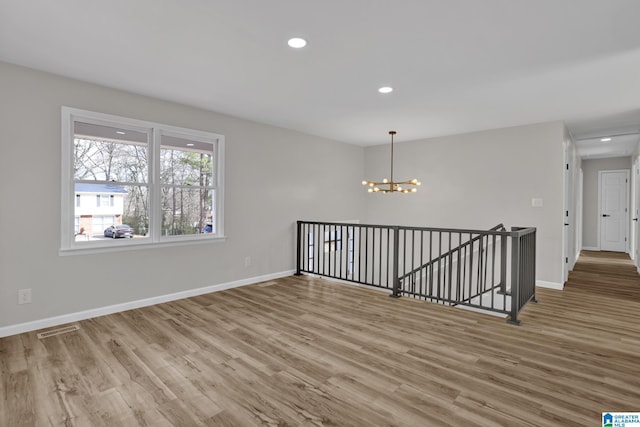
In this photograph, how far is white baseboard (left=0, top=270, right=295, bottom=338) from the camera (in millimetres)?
2994

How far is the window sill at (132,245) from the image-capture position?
3307 mm

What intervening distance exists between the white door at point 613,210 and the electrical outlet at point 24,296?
11.5 m

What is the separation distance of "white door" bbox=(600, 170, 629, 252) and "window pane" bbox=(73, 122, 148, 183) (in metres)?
10.6

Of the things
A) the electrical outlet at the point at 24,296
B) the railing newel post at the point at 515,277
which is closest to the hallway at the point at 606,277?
the railing newel post at the point at 515,277

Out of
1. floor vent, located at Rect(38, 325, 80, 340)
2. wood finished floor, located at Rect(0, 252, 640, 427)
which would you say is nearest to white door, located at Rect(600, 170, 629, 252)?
wood finished floor, located at Rect(0, 252, 640, 427)

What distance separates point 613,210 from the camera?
27.7 ft

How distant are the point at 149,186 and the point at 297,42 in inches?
97.4

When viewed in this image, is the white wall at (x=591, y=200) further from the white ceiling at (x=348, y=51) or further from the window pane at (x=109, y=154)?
the window pane at (x=109, y=154)

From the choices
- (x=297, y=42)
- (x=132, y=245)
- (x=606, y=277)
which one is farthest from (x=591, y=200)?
(x=132, y=245)

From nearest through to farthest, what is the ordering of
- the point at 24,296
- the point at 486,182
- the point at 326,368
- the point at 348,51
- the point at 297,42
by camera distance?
the point at 326,368
the point at 297,42
the point at 348,51
the point at 24,296
the point at 486,182

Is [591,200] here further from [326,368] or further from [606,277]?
[326,368]

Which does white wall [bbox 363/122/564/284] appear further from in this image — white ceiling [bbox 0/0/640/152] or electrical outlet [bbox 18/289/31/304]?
electrical outlet [bbox 18/289/31/304]

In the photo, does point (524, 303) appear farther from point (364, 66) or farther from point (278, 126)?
point (278, 126)

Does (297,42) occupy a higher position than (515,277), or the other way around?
(297,42)
